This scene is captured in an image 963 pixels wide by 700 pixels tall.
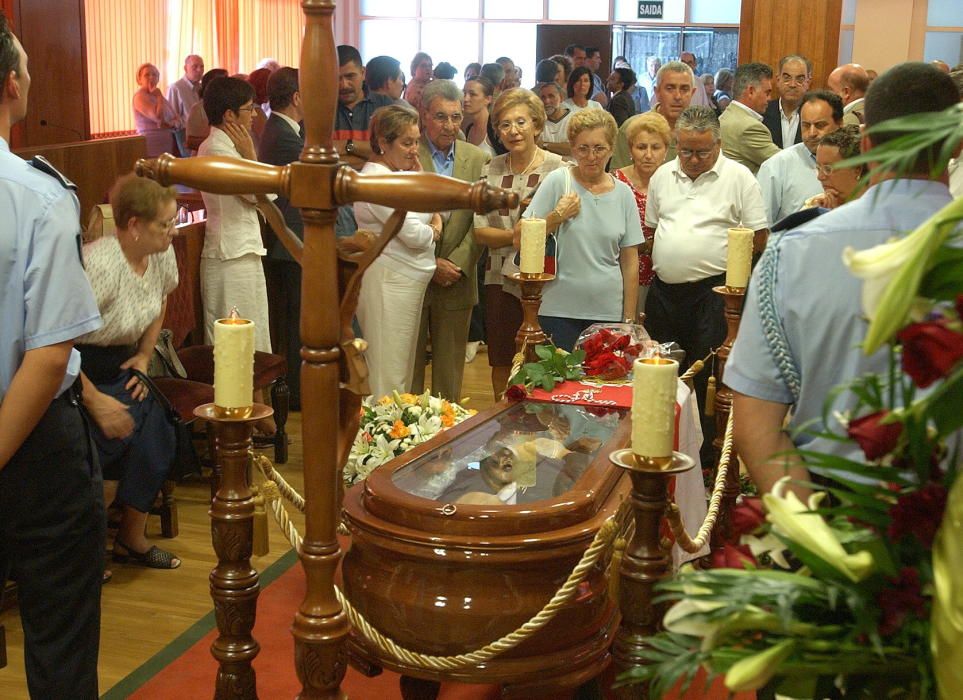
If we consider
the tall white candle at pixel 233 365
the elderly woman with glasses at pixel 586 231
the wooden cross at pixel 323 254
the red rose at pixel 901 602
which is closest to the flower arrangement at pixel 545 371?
the elderly woman with glasses at pixel 586 231

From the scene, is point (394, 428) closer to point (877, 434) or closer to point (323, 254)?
point (323, 254)

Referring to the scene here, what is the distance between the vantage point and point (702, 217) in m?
4.85

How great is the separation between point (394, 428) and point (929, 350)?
9.72ft

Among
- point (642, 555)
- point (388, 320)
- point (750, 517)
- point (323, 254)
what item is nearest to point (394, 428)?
point (388, 320)

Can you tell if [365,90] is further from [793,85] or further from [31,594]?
[31,594]

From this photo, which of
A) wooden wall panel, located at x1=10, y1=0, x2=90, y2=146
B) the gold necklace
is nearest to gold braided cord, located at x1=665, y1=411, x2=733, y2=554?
the gold necklace

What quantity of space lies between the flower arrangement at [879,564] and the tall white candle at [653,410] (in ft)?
2.19

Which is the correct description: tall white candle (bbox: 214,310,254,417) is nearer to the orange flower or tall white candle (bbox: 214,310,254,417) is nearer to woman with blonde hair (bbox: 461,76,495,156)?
the orange flower

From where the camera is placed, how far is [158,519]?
4.64 meters

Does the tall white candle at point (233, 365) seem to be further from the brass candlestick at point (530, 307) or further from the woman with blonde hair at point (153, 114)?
the woman with blonde hair at point (153, 114)

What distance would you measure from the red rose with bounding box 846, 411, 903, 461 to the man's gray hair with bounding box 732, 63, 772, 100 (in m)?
6.02

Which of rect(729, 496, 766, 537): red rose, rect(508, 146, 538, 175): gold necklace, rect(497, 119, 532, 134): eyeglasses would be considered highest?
rect(497, 119, 532, 134): eyeglasses

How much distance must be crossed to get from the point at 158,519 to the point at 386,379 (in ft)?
3.59

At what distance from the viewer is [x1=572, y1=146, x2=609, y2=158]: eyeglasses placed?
4734 millimetres
